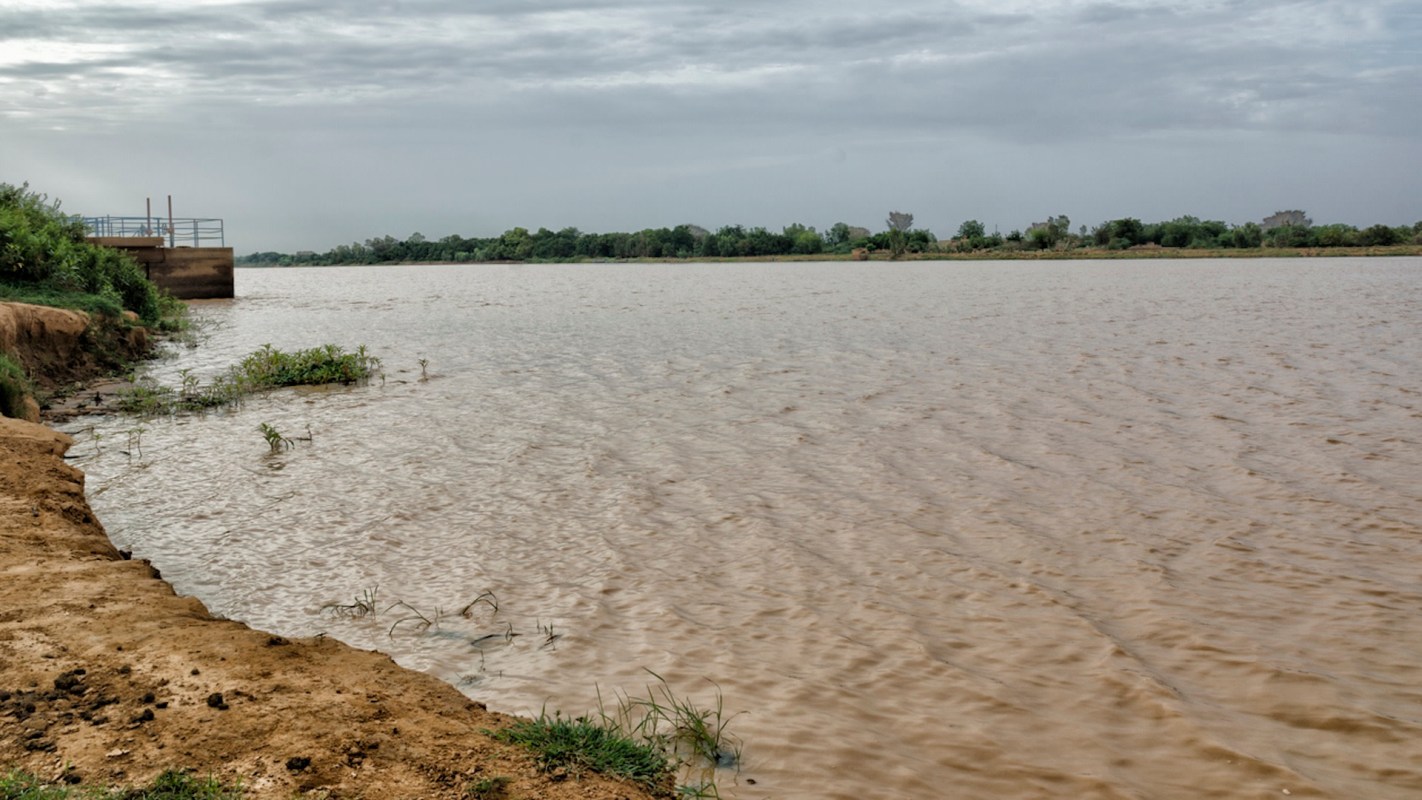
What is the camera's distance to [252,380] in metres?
17.5

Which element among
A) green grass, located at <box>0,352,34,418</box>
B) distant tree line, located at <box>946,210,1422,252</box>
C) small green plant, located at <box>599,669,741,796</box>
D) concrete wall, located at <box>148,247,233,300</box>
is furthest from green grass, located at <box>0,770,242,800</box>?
distant tree line, located at <box>946,210,1422,252</box>

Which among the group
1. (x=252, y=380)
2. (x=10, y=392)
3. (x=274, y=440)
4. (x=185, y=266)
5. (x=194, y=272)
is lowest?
(x=274, y=440)

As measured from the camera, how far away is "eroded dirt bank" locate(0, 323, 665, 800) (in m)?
3.80

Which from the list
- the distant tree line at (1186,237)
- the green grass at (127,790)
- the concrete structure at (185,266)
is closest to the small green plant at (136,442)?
the green grass at (127,790)

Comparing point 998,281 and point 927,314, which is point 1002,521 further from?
point 998,281

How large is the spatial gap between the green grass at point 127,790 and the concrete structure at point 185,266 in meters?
Result: 41.0

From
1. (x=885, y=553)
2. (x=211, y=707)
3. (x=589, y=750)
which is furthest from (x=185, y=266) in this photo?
(x=589, y=750)

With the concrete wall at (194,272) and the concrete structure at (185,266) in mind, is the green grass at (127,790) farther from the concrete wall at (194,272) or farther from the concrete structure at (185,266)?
the concrete wall at (194,272)

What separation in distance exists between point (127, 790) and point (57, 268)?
2016cm

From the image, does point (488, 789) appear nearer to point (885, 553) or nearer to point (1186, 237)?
point (885, 553)

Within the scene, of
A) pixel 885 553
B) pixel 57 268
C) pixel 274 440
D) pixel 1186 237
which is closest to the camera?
pixel 885 553

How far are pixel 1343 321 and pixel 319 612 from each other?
30.3 meters

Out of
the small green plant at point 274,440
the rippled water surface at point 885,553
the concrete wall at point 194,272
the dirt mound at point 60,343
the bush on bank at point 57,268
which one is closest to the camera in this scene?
the rippled water surface at point 885,553

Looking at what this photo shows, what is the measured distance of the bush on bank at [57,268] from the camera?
1867 centimetres
